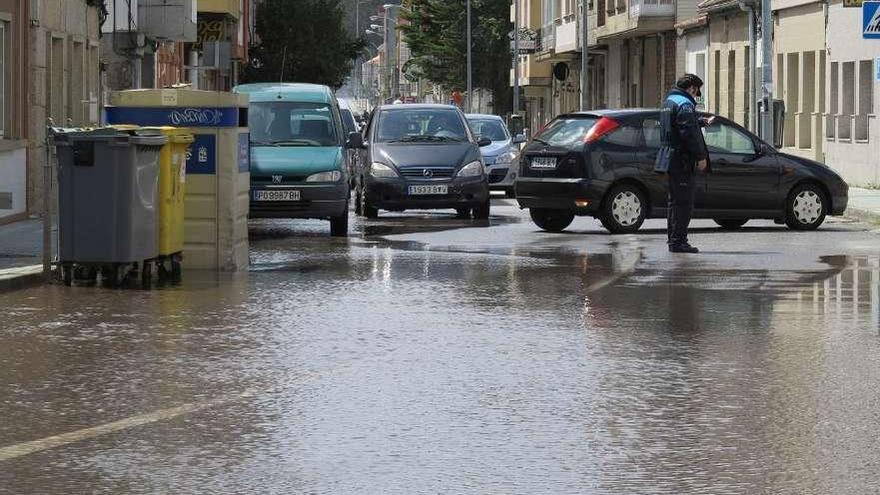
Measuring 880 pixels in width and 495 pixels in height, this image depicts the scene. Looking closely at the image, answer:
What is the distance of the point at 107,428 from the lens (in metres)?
9.14

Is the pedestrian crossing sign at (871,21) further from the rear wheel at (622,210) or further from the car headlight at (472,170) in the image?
the rear wheel at (622,210)

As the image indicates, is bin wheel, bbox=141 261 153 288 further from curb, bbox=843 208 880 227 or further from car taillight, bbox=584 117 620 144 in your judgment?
curb, bbox=843 208 880 227

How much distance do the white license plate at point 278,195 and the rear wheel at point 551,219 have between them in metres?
2.96

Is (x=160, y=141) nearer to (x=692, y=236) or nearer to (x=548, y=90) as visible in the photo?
(x=692, y=236)

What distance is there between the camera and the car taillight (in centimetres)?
2459

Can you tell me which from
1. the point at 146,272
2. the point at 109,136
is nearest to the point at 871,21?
the point at 146,272

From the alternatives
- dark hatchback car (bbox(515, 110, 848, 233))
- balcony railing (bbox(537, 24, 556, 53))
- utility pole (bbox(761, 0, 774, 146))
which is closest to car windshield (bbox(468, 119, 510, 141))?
utility pole (bbox(761, 0, 774, 146))

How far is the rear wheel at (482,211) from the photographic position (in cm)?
2835

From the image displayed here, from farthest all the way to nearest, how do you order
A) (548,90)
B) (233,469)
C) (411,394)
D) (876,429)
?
1. (548,90)
2. (411,394)
3. (876,429)
4. (233,469)

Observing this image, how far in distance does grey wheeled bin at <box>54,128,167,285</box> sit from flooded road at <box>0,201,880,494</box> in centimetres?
59

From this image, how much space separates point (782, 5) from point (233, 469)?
3898cm

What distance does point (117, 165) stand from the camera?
16.7 metres

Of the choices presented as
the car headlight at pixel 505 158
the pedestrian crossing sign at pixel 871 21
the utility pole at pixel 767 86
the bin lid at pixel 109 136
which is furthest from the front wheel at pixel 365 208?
the bin lid at pixel 109 136

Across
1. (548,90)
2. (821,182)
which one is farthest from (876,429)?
(548,90)
